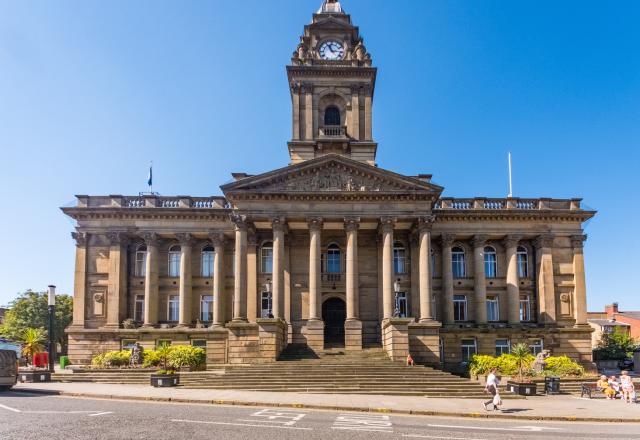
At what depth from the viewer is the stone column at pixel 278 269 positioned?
39.8m

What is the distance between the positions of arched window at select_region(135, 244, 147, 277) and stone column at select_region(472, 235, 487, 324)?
2810 cm

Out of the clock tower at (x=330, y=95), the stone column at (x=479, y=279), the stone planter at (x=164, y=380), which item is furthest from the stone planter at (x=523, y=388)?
the clock tower at (x=330, y=95)

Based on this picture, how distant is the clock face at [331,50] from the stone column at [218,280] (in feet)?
64.4

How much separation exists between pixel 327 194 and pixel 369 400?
1875cm

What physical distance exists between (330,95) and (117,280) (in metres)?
24.5

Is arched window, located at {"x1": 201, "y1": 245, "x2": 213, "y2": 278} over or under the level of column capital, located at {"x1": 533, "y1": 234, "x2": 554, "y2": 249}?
under

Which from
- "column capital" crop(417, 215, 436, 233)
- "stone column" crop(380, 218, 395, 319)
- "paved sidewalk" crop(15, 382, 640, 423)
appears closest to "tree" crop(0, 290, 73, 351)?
"paved sidewalk" crop(15, 382, 640, 423)

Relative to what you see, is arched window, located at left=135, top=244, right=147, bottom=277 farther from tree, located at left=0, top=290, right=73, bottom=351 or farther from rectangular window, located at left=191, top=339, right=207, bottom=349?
tree, located at left=0, top=290, right=73, bottom=351

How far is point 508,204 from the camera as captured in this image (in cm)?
4881

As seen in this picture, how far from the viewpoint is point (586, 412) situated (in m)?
23.2

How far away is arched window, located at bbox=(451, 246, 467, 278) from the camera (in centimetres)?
4931

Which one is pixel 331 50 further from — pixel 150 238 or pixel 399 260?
pixel 150 238

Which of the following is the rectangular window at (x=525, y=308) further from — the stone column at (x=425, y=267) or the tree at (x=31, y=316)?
the tree at (x=31, y=316)

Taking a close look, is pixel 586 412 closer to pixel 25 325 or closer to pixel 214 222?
pixel 214 222
